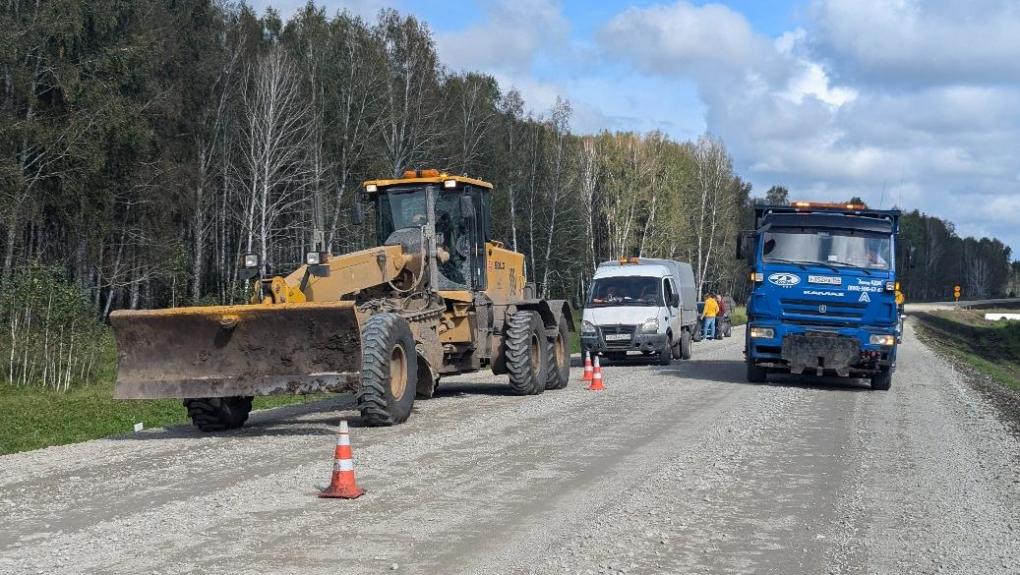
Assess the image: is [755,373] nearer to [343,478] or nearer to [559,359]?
[559,359]

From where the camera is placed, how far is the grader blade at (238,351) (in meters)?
11.3

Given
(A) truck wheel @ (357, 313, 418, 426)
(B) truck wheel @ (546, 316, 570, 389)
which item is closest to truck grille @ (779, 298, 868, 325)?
(B) truck wheel @ (546, 316, 570, 389)

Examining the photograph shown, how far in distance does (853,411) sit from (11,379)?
44.4 ft

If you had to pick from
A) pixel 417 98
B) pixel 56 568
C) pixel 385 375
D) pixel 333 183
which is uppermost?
pixel 417 98

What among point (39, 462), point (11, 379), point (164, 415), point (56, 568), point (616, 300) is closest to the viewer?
point (56, 568)

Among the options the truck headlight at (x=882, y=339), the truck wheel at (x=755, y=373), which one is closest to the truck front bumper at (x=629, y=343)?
the truck wheel at (x=755, y=373)

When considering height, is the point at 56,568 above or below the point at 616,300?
below

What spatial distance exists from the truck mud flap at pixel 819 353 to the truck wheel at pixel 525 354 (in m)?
4.47

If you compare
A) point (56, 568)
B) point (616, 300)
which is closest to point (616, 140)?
point (616, 300)

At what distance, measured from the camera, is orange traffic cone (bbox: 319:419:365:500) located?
819 cm

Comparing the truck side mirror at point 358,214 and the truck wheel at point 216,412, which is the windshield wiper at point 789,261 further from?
the truck wheel at point 216,412

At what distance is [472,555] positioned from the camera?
659 cm

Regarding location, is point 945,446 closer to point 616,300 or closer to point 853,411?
point 853,411

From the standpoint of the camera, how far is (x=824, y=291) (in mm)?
18219
